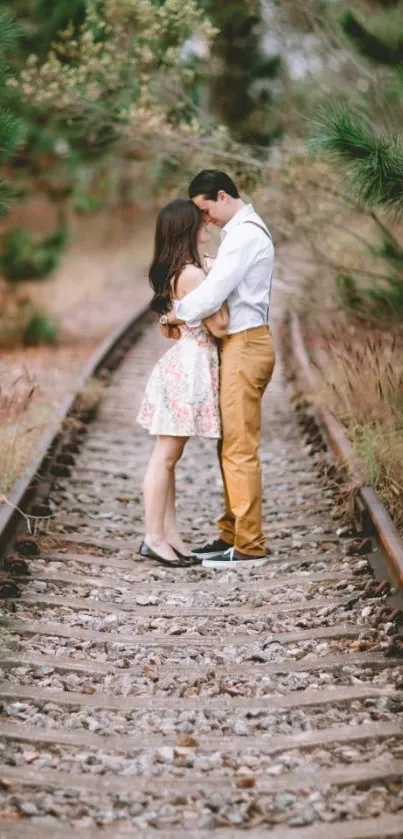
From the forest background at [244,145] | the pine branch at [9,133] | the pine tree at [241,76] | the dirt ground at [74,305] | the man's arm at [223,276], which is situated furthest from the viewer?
the pine tree at [241,76]

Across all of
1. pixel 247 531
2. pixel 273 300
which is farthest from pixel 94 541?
pixel 273 300

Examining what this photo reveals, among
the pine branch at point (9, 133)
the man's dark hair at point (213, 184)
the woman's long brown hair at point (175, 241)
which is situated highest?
the pine branch at point (9, 133)

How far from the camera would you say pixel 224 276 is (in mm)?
5504

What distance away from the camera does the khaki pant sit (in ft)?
18.8

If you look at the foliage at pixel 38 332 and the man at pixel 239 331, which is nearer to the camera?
the man at pixel 239 331

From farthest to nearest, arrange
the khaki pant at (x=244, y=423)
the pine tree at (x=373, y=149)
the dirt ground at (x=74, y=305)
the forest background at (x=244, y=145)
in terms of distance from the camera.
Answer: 1. the dirt ground at (x=74, y=305)
2. the forest background at (x=244, y=145)
3. the khaki pant at (x=244, y=423)
4. the pine tree at (x=373, y=149)

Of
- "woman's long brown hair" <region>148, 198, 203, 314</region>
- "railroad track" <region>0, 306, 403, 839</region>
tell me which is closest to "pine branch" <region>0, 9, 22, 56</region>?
"woman's long brown hair" <region>148, 198, 203, 314</region>

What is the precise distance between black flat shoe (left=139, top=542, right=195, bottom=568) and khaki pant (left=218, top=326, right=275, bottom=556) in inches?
11.8

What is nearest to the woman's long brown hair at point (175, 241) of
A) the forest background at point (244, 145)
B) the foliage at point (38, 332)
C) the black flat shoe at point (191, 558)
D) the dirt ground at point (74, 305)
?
the forest background at point (244, 145)

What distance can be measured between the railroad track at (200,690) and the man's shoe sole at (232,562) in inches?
2.6

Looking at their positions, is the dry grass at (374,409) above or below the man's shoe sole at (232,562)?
above

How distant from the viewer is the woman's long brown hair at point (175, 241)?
18.4 feet

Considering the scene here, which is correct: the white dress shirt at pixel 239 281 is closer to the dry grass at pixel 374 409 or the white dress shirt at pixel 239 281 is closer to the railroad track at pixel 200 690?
the dry grass at pixel 374 409

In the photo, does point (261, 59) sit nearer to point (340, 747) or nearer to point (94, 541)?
point (94, 541)
